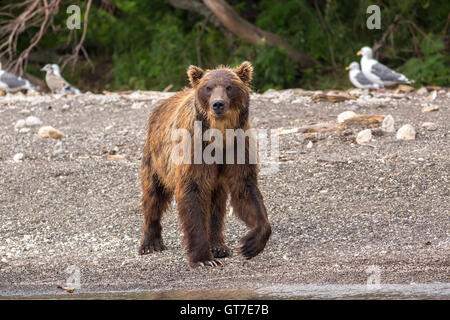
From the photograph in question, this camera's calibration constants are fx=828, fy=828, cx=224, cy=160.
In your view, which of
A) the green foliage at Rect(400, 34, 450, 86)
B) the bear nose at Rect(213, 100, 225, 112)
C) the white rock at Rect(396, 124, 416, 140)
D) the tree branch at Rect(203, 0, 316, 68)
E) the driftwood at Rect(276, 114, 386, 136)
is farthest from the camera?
the tree branch at Rect(203, 0, 316, 68)

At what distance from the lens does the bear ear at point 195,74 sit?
590cm

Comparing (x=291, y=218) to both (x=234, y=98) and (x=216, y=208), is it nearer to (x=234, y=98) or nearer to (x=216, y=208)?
(x=216, y=208)

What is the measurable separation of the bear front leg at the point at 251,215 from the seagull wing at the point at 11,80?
902 centimetres

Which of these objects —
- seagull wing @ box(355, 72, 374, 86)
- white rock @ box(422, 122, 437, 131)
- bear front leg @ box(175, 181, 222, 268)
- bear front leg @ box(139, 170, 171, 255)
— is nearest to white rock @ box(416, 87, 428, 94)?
seagull wing @ box(355, 72, 374, 86)

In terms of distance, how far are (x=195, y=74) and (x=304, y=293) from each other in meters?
1.74

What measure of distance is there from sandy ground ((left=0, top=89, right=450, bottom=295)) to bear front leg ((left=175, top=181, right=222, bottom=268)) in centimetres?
11

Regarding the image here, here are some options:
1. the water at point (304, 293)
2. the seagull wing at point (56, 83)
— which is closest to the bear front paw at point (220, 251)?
the water at point (304, 293)

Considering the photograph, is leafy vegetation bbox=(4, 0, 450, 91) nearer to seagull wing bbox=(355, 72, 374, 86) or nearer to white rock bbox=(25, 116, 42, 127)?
seagull wing bbox=(355, 72, 374, 86)

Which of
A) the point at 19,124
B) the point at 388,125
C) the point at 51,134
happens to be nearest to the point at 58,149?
the point at 51,134

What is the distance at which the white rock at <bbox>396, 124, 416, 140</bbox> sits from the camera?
8.66 m

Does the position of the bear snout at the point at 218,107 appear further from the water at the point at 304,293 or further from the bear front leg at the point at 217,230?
the water at the point at 304,293

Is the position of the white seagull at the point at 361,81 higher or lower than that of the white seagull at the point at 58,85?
higher

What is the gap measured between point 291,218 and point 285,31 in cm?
855

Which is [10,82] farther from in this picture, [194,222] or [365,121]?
[194,222]
